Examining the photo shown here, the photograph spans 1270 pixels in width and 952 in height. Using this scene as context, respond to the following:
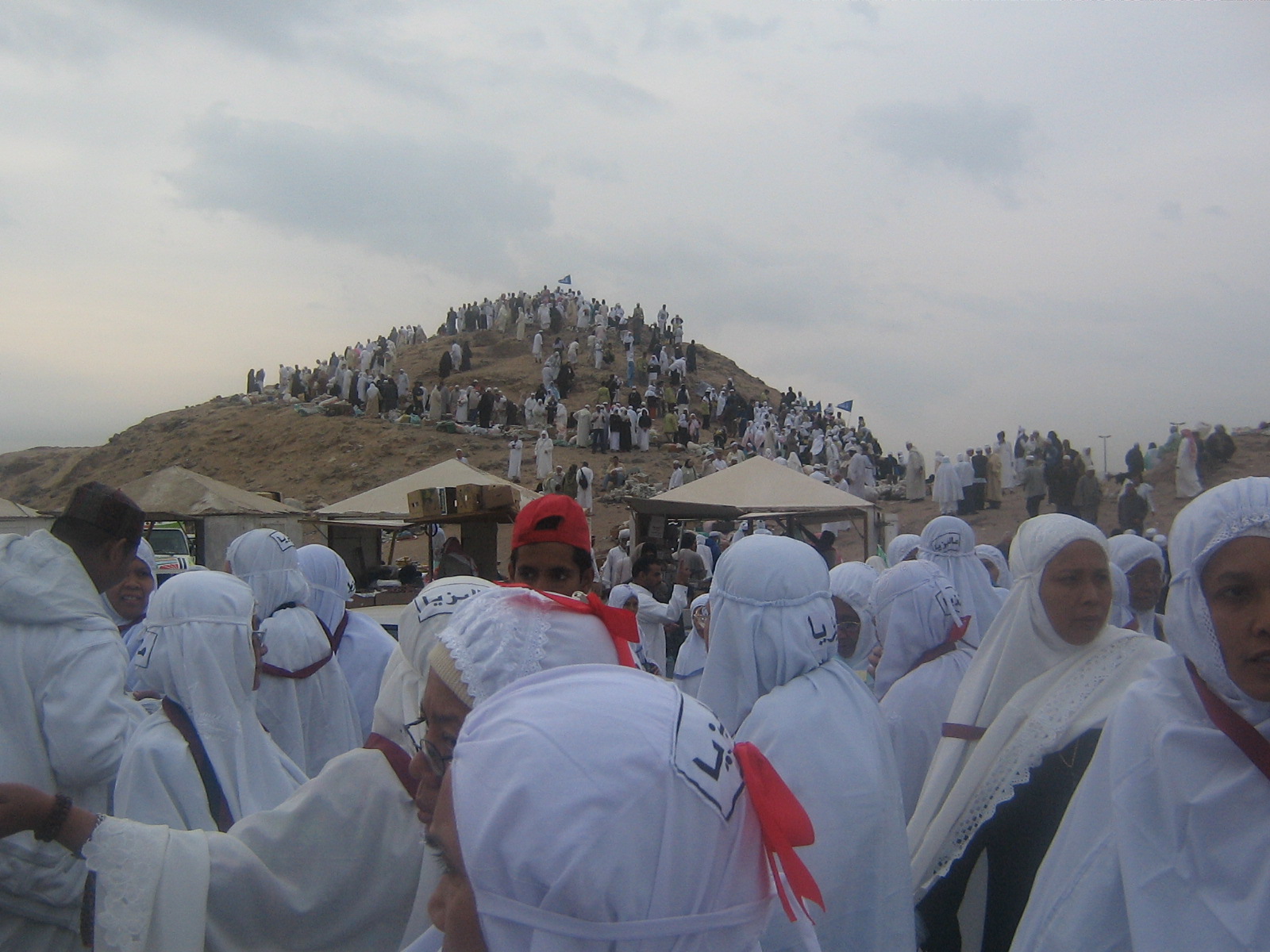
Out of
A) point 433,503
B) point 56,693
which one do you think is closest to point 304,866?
point 56,693

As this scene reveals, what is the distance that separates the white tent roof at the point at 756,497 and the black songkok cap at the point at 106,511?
30.8 feet

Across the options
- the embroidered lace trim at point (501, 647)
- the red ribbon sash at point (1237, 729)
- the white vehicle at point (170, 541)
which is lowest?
the white vehicle at point (170, 541)

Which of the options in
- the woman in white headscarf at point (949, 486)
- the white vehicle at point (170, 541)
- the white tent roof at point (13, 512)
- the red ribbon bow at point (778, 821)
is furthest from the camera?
the woman in white headscarf at point (949, 486)

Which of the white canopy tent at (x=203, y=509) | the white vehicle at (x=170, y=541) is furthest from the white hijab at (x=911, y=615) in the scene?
the white vehicle at (x=170, y=541)

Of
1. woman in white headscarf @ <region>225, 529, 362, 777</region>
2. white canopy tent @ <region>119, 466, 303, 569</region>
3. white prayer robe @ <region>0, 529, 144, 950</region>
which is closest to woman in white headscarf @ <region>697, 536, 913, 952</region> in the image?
white prayer robe @ <region>0, 529, 144, 950</region>

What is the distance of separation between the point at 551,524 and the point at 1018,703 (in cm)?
145

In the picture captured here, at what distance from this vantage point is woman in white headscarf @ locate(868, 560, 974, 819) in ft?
10.6

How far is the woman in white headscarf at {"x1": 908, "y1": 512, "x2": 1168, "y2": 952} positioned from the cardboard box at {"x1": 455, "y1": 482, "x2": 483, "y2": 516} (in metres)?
9.73

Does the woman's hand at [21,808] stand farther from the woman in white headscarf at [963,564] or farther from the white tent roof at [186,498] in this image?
the white tent roof at [186,498]

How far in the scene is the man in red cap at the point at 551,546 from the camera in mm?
Answer: 3123

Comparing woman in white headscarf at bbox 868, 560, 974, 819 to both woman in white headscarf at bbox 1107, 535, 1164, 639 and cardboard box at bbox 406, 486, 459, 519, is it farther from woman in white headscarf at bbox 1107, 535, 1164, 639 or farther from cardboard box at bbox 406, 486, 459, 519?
cardboard box at bbox 406, 486, 459, 519

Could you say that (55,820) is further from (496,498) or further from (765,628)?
(496,498)

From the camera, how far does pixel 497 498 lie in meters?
12.2

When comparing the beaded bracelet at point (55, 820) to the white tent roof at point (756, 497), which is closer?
the beaded bracelet at point (55, 820)
